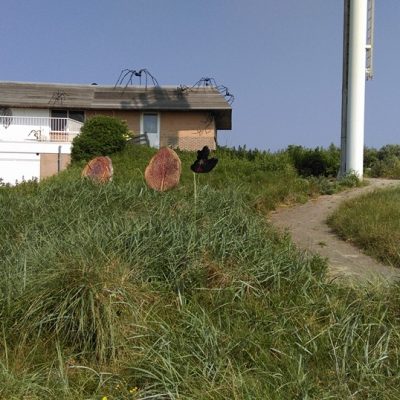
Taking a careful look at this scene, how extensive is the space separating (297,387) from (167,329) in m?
1.12

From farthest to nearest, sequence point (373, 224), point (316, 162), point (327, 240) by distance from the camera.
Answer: point (316, 162)
point (327, 240)
point (373, 224)

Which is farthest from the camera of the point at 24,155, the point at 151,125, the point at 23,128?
the point at 151,125

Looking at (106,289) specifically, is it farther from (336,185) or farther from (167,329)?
(336,185)

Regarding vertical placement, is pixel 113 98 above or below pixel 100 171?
above

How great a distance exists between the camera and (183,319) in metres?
4.14

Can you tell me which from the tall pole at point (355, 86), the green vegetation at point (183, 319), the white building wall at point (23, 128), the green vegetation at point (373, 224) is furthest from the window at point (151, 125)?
the green vegetation at point (183, 319)

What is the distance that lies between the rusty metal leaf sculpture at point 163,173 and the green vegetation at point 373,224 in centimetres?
268

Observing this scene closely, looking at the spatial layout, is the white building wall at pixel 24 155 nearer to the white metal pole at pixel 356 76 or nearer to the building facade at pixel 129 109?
the building facade at pixel 129 109

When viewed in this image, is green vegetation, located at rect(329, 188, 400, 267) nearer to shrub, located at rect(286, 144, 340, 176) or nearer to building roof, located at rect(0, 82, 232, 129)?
shrub, located at rect(286, 144, 340, 176)

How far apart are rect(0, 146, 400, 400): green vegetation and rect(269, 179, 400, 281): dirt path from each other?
0.62 m

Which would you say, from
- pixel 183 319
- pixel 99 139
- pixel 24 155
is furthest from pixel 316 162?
pixel 183 319

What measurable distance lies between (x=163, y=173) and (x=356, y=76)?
6984 millimetres

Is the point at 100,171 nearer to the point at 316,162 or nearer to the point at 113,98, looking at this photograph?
the point at 316,162

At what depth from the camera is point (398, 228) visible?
716 centimetres
